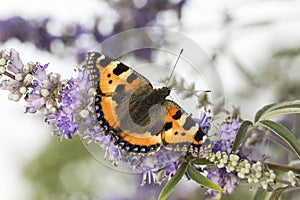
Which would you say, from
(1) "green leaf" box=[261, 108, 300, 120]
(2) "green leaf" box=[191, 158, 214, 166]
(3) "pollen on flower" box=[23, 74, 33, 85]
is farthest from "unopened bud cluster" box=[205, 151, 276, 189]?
(3) "pollen on flower" box=[23, 74, 33, 85]

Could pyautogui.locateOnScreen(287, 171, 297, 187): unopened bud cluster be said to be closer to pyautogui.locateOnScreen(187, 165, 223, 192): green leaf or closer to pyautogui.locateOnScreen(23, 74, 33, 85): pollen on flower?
pyautogui.locateOnScreen(187, 165, 223, 192): green leaf

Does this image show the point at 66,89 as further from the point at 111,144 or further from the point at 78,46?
the point at 78,46

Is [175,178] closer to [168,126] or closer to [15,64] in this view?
[168,126]

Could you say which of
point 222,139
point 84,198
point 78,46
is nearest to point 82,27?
point 78,46

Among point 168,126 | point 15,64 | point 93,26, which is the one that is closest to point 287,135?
point 168,126

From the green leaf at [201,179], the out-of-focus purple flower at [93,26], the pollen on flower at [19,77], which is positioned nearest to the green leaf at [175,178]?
the green leaf at [201,179]

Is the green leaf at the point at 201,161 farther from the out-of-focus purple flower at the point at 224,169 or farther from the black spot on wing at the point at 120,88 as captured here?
the black spot on wing at the point at 120,88
